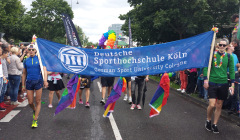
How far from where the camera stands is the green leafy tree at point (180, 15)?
44.7 feet

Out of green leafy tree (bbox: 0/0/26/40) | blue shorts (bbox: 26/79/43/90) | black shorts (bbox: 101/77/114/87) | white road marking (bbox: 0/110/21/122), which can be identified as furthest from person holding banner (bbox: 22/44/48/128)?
green leafy tree (bbox: 0/0/26/40)

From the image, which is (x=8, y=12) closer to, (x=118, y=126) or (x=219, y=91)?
(x=118, y=126)

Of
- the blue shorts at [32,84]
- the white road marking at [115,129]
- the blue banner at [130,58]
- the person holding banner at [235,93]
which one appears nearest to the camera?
the white road marking at [115,129]

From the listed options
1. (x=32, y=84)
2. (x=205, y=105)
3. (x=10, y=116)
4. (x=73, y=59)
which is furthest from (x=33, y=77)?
(x=205, y=105)

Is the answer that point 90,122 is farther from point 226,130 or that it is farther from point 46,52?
point 226,130

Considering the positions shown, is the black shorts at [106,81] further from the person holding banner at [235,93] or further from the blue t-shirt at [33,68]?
the person holding banner at [235,93]

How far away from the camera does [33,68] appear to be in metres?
5.59

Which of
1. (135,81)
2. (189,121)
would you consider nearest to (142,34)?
(135,81)

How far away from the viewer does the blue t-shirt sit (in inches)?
220

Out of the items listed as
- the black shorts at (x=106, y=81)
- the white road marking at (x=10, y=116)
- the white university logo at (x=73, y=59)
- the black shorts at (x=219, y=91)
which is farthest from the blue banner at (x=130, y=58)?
the black shorts at (x=106, y=81)

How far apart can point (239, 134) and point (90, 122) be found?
11.1 feet

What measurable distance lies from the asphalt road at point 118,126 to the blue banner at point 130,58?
1.26m

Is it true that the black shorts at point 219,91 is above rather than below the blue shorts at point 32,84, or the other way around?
below

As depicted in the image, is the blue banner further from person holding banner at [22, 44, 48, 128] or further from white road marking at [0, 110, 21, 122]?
white road marking at [0, 110, 21, 122]
